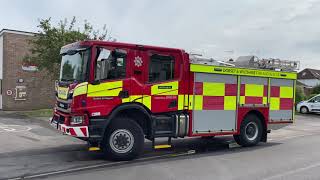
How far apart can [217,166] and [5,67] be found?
20.1m

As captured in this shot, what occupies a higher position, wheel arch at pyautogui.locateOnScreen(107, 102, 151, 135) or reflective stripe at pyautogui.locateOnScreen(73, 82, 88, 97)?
reflective stripe at pyautogui.locateOnScreen(73, 82, 88, 97)

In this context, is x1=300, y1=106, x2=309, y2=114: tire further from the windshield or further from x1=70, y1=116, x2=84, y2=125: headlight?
x1=70, y1=116, x2=84, y2=125: headlight

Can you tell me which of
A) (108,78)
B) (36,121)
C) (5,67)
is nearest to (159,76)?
(108,78)

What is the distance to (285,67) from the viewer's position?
1374 centimetres

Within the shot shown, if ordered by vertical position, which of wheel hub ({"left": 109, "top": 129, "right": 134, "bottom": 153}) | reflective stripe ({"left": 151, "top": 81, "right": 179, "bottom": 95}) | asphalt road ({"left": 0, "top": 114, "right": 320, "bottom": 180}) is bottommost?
asphalt road ({"left": 0, "top": 114, "right": 320, "bottom": 180})

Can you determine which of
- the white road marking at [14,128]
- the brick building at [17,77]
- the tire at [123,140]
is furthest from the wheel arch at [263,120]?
the brick building at [17,77]

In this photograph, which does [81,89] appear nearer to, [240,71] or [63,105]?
[63,105]

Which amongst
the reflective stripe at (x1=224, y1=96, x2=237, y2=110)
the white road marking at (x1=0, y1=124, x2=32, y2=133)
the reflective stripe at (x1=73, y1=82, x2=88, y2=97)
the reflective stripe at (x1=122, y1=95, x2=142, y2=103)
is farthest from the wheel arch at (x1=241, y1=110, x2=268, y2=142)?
the white road marking at (x1=0, y1=124, x2=32, y2=133)

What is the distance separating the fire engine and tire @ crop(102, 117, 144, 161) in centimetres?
2

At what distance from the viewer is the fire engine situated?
950 centimetres

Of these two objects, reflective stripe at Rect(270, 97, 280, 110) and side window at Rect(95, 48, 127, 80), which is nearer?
side window at Rect(95, 48, 127, 80)

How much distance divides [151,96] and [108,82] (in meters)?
1.22

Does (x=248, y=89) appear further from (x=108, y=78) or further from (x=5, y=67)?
(x=5, y=67)

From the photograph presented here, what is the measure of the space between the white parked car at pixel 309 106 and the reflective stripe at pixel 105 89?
2480cm
